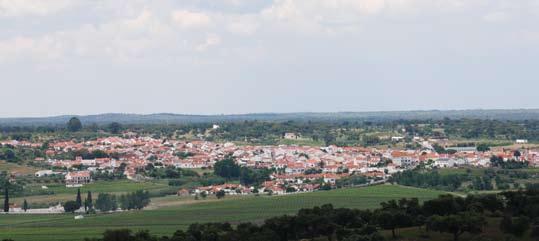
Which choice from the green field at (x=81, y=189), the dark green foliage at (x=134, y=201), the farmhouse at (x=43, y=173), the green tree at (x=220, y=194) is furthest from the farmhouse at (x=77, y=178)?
the dark green foliage at (x=134, y=201)

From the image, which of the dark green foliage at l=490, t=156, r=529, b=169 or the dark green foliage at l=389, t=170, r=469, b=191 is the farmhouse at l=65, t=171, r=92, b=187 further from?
the dark green foliage at l=490, t=156, r=529, b=169

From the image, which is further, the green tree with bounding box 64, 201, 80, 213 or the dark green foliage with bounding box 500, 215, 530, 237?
the green tree with bounding box 64, 201, 80, 213

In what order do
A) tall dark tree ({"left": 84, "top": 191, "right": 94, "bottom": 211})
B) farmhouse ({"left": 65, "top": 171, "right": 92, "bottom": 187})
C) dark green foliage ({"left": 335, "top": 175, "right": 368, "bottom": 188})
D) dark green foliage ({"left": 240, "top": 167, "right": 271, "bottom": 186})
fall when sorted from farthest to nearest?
dark green foliage ({"left": 240, "top": 167, "right": 271, "bottom": 186}) → farmhouse ({"left": 65, "top": 171, "right": 92, "bottom": 187}) → dark green foliage ({"left": 335, "top": 175, "right": 368, "bottom": 188}) → tall dark tree ({"left": 84, "top": 191, "right": 94, "bottom": 211})

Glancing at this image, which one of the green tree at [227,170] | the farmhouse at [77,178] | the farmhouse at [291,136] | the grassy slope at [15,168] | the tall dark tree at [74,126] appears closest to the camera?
the farmhouse at [77,178]

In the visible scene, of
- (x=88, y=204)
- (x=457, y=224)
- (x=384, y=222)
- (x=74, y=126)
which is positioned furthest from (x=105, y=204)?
(x=74, y=126)

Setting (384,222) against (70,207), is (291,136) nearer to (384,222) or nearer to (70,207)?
(70,207)

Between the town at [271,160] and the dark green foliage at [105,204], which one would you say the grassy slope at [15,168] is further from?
the dark green foliage at [105,204]

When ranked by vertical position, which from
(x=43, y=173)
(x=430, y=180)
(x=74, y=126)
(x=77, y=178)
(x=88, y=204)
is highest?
(x=74, y=126)

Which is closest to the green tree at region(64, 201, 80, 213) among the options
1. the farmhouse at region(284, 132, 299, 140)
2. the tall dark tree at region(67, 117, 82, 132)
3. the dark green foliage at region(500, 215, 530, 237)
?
the dark green foliage at region(500, 215, 530, 237)

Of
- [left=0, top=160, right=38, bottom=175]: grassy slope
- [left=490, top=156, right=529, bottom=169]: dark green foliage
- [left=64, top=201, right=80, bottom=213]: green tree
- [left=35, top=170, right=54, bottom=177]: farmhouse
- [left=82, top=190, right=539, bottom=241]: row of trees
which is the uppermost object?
[left=82, top=190, right=539, bottom=241]: row of trees
